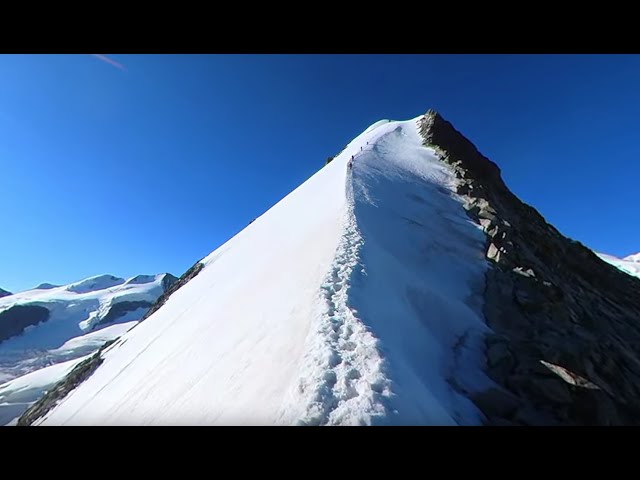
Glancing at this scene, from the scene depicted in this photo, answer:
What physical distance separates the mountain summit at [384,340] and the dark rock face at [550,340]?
46 millimetres

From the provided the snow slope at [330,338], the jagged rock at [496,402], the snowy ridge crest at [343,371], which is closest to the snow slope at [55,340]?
the snow slope at [330,338]

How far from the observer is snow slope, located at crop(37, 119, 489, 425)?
4656mm

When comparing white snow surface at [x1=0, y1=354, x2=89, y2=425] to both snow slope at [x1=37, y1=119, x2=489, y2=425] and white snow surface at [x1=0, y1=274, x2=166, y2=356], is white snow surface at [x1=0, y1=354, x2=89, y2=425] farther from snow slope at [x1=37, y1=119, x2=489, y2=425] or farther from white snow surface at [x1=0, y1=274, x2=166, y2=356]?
white snow surface at [x1=0, y1=274, x2=166, y2=356]

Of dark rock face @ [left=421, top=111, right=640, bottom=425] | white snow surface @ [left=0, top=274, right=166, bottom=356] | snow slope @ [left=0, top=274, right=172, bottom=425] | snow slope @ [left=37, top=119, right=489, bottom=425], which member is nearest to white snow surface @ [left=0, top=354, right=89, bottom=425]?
snow slope @ [left=0, top=274, right=172, bottom=425]

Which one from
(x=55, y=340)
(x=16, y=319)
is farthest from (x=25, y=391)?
(x=16, y=319)

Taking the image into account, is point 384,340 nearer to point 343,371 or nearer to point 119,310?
point 343,371

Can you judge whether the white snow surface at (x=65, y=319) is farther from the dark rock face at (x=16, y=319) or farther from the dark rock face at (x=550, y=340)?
the dark rock face at (x=550, y=340)

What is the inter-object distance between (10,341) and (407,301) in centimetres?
21676

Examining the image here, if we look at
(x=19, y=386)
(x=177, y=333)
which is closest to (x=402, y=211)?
(x=177, y=333)

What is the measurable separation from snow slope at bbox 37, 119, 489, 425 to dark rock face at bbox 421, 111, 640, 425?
2.04 feet

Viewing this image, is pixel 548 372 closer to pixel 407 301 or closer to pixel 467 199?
pixel 407 301

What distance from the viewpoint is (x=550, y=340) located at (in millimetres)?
8297

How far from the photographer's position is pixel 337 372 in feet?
15.8

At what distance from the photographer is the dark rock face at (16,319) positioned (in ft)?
507
